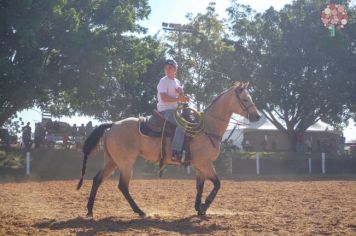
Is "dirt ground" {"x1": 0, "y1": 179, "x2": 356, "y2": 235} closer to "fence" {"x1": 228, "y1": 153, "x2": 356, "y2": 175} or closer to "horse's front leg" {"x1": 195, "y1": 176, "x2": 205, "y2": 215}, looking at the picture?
"horse's front leg" {"x1": 195, "y1": 176, "x2": 205, "y2": 215}

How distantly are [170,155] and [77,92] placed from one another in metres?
19.8

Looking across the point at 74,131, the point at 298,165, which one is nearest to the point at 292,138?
the point at 298,165

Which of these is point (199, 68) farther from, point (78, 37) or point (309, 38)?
point (78, 37)

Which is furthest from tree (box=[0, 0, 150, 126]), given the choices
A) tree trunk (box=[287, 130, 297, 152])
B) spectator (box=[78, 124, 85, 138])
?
tree trunk (box=[287, 130, 297, 152])

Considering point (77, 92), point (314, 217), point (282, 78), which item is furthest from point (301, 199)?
point (282, 78)

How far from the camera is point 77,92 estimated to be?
28.4m

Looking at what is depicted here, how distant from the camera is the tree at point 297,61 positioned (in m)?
36.2

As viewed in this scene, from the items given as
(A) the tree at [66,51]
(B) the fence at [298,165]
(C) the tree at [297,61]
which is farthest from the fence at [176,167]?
(C) the tree at [297,61]

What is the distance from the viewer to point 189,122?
9.68m

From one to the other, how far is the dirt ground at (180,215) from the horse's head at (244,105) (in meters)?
2.13

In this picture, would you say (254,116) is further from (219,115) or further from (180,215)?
(180,215)

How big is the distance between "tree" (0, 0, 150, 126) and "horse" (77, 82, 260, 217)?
49.1ft

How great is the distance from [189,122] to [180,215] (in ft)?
6.55

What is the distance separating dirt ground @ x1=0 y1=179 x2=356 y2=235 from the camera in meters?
7.48
